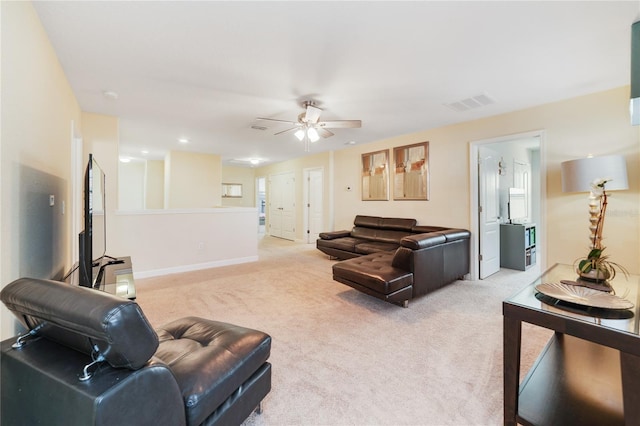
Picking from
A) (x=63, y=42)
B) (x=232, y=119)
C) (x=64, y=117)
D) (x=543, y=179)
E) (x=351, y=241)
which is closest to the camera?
(x=63, y=42)

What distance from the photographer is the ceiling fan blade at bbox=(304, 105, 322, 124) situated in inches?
117

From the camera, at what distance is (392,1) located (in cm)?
161

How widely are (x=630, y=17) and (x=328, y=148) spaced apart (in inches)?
183

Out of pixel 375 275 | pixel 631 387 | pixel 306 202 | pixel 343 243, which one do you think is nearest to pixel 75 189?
pixel 375 275

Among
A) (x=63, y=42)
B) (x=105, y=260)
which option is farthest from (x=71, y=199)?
(x=63, y=42)

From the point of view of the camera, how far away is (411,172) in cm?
473

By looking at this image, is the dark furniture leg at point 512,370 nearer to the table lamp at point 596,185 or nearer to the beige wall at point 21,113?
the table lamp at point 596,185

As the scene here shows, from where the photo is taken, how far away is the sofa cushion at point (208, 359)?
3.51ft

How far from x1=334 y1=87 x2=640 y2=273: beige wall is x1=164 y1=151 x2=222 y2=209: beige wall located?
510cm

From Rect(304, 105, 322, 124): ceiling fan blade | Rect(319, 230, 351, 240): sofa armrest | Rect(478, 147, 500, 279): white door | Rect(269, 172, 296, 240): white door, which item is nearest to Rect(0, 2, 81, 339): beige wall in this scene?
Rect(304, 105, 322, 124): ceiling fan blade


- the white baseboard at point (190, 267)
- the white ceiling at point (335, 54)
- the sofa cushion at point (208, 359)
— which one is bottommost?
the white baseboard at point (190, 267)

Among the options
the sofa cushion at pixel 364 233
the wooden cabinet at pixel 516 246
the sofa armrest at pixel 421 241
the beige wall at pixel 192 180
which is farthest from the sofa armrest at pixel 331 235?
the beige wall at pixel 192 180

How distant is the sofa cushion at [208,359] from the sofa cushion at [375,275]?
1566mm

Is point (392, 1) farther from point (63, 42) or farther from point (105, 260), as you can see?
point (105, 260)
